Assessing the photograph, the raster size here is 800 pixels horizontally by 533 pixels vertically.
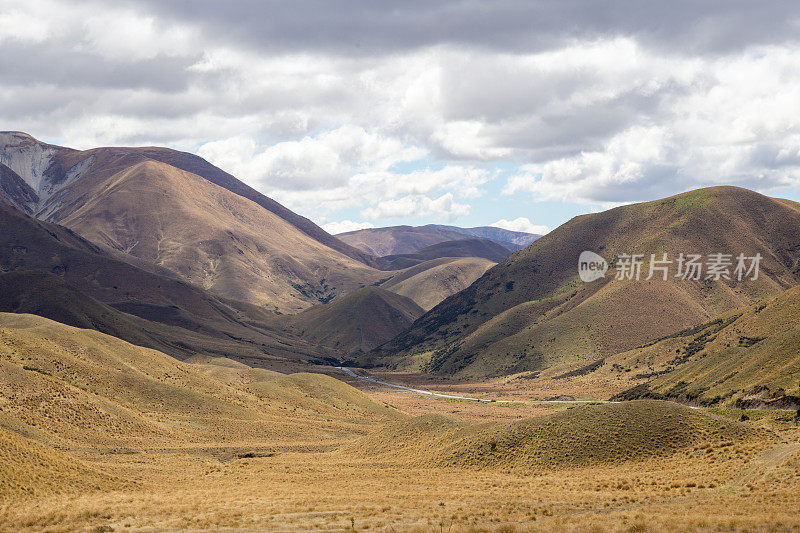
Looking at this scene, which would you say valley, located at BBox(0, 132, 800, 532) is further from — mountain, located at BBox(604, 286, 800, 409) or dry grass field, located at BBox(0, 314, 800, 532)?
mountain, located at BBox(604, 286, 800, 409)

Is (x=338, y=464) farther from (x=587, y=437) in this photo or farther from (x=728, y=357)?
(x=728, y=357)

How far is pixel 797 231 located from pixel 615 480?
17715cm

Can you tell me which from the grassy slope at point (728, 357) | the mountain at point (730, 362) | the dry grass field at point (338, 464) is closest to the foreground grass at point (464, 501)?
the dry grass field at point (338, 464)

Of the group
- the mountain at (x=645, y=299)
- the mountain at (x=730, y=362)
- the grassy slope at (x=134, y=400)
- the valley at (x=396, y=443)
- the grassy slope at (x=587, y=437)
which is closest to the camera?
the valley at (x=396, y=443)

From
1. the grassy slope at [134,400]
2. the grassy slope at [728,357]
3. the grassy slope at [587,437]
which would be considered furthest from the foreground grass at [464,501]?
the grassy slope at [728,357]

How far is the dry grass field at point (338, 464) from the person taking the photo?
1230 inches

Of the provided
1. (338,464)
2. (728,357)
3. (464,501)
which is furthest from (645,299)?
(464,501)

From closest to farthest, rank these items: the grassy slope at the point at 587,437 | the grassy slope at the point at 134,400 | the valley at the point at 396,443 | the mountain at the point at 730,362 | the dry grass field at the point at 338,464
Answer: the dry grass field at the point at 338,464 < the valley at the point at 396,443 < the grassy slope at the point at 587,437 < the grassy slope at the point at 134,400 < the mountain at the point at 730,362

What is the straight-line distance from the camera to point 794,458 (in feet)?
120

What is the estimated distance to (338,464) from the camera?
57750mm

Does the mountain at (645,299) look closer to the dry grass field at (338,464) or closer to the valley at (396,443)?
the valley at (396,443)

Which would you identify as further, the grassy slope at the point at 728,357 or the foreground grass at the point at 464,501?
the grassy slope at the point at 728,357

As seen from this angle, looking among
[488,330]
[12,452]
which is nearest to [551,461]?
[12,452]

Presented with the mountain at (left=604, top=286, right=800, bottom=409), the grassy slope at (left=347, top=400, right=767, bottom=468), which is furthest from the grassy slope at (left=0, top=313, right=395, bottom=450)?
the mountain at (left=604, top=286, right=800, bottom=409)
